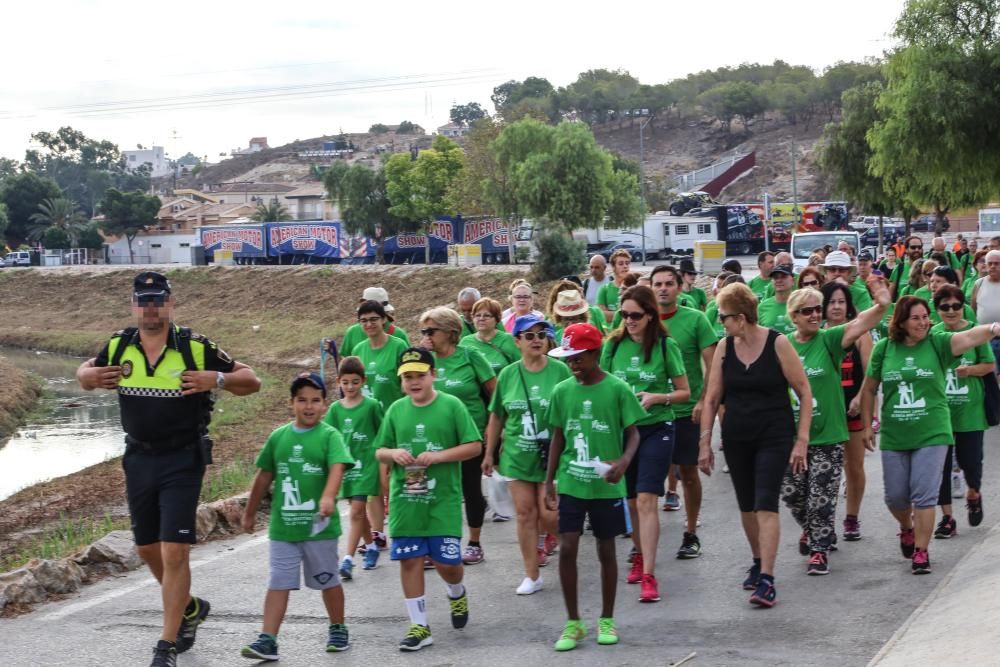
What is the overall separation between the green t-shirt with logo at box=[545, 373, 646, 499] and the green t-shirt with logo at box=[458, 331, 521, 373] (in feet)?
8.06

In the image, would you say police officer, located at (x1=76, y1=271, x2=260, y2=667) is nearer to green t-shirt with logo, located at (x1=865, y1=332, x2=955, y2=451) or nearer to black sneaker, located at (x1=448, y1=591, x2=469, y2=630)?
black sneaker, located at (x1=448, y1=591, x2=469, y2=630)

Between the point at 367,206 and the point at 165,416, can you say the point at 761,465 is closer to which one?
the point at 165,416

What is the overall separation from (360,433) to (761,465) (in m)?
2.68

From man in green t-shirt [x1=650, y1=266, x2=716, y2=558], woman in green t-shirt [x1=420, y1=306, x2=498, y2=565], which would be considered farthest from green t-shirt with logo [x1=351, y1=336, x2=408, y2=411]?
man in green t-shirt [x1=650, y1=266, x2=716, y2=558]

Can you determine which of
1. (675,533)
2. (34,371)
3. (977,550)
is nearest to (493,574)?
(675,533)

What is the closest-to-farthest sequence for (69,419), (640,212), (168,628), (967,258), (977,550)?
(168,628)
(977,550)
(967,258)
(69,419)
(640,212)

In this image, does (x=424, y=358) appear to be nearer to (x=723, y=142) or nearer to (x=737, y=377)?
(x=737, y=377)

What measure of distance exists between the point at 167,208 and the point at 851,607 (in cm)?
13475

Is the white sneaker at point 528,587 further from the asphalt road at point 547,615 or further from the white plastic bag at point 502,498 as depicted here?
the white plastic bag at point 502,498

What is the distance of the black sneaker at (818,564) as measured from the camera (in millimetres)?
8211

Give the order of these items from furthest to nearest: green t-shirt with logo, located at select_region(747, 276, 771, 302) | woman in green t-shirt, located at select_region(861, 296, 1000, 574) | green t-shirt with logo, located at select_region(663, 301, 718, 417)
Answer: green t-shirt with logo, located at select_region(747, 276, 771, 302) → green t-shirt with logo, located at select_region(663, 301, 718, 417) → woman in green t-shirt, located at select_region(861, 296, 1000, 574)

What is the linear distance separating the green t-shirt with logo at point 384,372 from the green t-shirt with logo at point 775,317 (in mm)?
3114

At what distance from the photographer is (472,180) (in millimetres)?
69875

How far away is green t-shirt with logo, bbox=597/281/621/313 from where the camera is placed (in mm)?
13594
